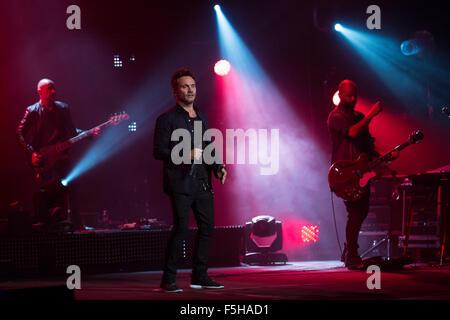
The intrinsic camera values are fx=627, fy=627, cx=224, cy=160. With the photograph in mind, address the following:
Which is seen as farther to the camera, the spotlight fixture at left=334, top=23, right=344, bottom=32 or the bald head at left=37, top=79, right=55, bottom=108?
the spotlight fixture at left=334, top=23, right=344, bottom=32

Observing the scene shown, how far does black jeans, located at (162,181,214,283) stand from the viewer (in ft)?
17.6

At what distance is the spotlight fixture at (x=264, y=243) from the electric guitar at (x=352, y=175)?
2048 mm

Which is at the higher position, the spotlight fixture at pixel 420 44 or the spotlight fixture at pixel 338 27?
the spotlight fixture at pixel 338 27

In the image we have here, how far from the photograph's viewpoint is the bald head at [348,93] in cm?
729

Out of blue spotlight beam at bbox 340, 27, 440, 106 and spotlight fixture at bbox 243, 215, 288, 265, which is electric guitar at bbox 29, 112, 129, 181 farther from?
blue spotlight beam at bbox 340, 27, 440, 106

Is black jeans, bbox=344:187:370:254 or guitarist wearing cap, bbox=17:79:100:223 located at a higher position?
guitarist wearing cap, bbox=17:79:100:223

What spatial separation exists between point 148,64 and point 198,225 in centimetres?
669

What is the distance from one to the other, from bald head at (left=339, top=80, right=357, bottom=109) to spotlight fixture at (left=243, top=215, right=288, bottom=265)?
2.40m

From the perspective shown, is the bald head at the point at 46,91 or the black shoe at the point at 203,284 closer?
the black shoe at the point at 203,284

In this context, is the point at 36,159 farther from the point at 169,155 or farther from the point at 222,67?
the point at 169,155

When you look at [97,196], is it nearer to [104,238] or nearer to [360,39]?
[104,238]

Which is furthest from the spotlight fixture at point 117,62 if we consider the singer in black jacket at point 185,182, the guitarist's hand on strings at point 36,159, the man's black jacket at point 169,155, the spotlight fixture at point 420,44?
the man's black jacket at point 169,155

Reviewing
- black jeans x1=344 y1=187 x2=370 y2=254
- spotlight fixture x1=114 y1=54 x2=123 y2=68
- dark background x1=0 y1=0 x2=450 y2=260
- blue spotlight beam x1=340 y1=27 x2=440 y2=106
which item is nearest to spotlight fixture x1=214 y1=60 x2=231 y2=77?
dark background x1=0 y1=0 x2=450 y2=260

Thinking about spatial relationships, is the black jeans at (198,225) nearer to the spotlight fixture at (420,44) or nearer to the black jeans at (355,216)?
the black jeans at (355,216)
